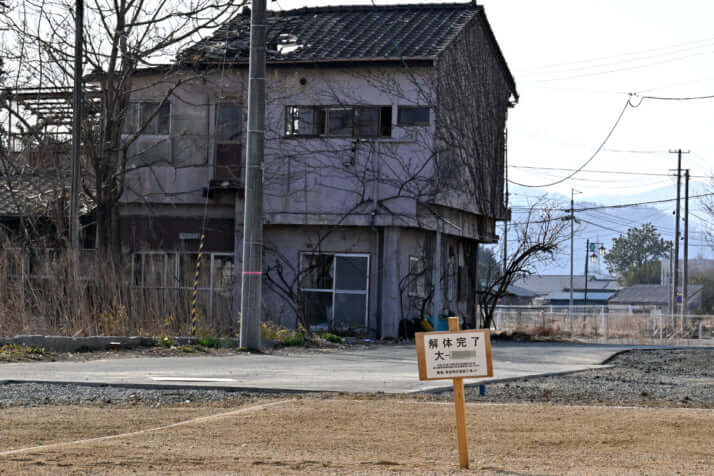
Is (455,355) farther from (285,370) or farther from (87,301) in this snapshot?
(87,301)

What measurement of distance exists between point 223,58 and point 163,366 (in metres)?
15.1

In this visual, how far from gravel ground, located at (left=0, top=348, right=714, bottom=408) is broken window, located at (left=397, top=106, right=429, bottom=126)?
13789 mm

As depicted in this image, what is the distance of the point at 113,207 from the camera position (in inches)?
1169

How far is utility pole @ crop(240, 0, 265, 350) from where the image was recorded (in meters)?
20.8

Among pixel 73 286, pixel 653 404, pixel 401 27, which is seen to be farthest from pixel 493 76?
pixel 653 404

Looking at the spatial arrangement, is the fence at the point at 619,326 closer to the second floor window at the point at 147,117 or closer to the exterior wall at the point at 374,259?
the exterior wall at the point at 374,259

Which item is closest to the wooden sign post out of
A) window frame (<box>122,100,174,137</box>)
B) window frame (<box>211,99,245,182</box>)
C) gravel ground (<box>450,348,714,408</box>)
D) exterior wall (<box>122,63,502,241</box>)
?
gravel ground (<box>450,348,714,408</box>)

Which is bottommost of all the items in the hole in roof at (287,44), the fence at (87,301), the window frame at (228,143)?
the fence at (87,301)

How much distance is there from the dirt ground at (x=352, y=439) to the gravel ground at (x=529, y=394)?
610 mm

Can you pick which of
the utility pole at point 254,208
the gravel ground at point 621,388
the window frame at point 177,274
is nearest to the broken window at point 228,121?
the window frame at point 177,274

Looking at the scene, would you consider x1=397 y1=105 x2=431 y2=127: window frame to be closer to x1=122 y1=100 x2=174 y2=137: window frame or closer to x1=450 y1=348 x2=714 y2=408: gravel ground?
x1=122 y1=100 x2=174 y2=137: window frame

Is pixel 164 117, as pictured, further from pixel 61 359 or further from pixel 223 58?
pixel 61 359

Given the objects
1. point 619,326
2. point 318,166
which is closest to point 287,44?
point 318,166

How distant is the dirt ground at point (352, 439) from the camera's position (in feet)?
25.4
